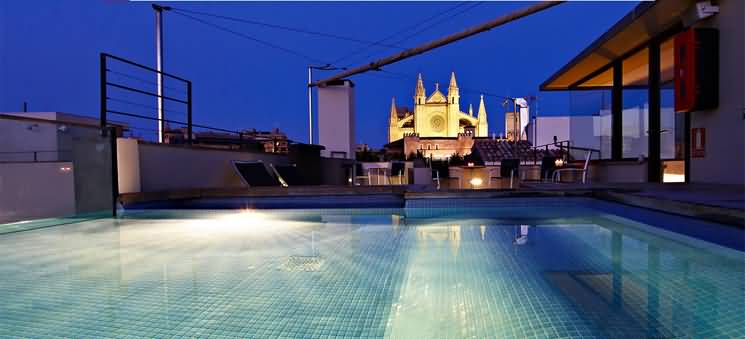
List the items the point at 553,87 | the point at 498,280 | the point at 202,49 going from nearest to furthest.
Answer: the point at 498,280 → the point at 553,87 → the point at 202,49

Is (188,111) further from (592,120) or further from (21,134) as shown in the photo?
(592,120)

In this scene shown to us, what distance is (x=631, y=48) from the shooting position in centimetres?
607

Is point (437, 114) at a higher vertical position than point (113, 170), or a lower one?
higher

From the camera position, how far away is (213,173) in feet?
20.1

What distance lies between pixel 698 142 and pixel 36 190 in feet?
24.0

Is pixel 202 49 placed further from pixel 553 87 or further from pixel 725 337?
pixel 725 337

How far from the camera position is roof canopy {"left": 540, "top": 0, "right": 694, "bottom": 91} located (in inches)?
184

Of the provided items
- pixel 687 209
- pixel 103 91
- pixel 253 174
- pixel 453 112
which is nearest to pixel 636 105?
pixel 687 209

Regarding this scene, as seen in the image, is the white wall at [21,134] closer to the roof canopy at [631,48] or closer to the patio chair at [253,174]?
the patio chair at [253,174]

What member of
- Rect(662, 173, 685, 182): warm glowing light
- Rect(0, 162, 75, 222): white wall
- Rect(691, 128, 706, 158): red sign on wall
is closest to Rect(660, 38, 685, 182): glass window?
Rect(662, 173, 685, 182): warm glowing light

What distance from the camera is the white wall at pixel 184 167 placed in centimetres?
496

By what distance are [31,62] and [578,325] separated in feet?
157

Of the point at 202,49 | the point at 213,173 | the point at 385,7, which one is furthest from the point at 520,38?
the point at 213,173

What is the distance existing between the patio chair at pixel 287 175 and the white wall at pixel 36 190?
2.97 meters
